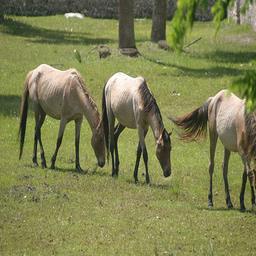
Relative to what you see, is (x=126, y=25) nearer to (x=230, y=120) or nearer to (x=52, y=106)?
(x=52, y=106)

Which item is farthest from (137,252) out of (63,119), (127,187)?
(63,119)

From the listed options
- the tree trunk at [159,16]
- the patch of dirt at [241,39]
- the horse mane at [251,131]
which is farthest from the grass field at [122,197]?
the patch of dirt at [241,39]

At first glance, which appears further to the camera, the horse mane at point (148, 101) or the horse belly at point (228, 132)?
the horse mane at point (148, 101)

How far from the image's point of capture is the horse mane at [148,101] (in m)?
13.8

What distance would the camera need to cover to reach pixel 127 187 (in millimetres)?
13320

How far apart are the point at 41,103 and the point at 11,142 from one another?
2076 mm

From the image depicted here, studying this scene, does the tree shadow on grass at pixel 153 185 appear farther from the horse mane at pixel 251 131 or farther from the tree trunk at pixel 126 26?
the tree trunk at pixel 126 26

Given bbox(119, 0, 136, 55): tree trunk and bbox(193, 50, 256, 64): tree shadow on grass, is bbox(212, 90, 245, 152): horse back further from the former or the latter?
bbox(119, 0, 136, 55): tree trunk

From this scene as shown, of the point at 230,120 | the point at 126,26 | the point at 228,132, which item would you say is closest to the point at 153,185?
the point at 228,132

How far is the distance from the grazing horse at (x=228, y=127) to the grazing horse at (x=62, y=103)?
89.1 inches

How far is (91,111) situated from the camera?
1481 cm

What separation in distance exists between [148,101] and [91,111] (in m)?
1.34

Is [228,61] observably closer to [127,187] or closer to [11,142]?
[11,142]

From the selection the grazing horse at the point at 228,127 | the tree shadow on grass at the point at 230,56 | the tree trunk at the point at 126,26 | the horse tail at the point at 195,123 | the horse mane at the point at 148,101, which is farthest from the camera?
the tree trunk at the point at 126,26
